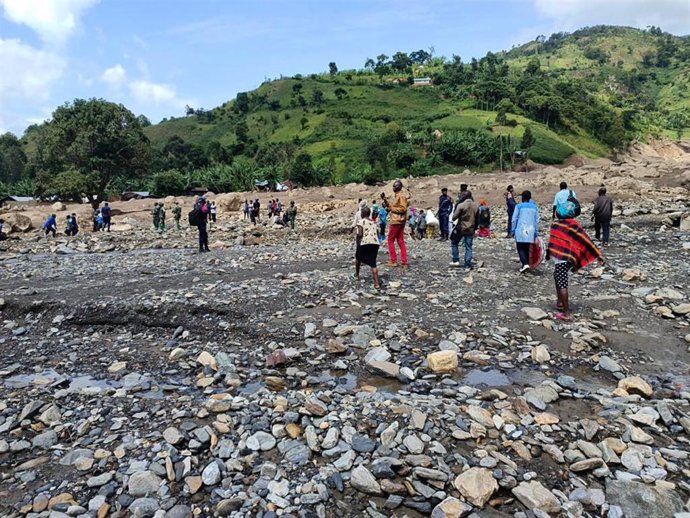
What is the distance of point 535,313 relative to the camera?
8211 mm

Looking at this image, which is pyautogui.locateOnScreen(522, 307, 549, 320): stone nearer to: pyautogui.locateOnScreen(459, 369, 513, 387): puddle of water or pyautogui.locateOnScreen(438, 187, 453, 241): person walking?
pyautogui.locateOnScreen(459, 369, 513, 387): puddle of water

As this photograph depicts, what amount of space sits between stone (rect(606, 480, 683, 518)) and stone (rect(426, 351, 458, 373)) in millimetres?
2463

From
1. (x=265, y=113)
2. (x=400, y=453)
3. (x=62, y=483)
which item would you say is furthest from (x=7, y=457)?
(x=265, y=113)

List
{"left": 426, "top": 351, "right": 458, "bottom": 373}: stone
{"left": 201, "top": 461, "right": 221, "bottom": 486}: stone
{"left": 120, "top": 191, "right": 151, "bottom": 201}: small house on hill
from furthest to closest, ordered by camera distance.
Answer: {"left": 120, "top": 191, "right": 151, "bottom": 201}: small house on hill < {"left": 426, "top": 351, "right": 458, "bottom": 373}: stone < {"left": 201, "top": 461, "right": 221, "bottom": 486}: stone

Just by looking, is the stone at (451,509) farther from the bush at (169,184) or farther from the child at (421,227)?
the bush at (169,184)

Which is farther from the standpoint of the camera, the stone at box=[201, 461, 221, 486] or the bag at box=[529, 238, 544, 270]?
the bag at box=[529, 238, 544, 270]

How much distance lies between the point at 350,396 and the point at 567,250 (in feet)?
15.1

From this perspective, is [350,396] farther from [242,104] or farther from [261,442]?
[242,104]

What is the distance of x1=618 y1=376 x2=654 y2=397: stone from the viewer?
18.3 feet

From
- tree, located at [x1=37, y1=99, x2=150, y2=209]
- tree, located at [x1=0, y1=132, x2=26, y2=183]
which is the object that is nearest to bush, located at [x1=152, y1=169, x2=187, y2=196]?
tree, located at [x1=37, y1=99, x2=150, y2=209]

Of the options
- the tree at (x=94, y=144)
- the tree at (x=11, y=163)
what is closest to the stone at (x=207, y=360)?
the tree at (x=94, y=144)

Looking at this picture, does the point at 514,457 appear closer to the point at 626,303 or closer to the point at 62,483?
the point at 62,483

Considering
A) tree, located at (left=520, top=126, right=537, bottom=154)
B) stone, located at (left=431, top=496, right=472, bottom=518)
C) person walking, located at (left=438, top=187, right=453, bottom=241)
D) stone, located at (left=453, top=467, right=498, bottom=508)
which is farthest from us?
tree, located at (left=520, top=126, right=537, bottom=154)

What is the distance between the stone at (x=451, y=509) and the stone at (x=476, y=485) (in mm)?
96
